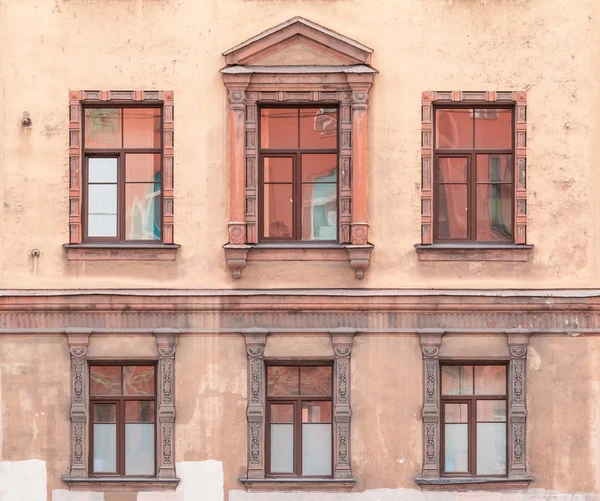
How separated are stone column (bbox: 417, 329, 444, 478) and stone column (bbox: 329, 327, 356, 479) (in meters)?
1.04

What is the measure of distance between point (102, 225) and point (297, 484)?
15.1ft

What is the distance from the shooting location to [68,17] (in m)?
17.0

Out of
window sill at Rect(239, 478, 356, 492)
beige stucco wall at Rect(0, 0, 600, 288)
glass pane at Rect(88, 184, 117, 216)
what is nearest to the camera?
window sill at Rect(239, 478, 356, 492)

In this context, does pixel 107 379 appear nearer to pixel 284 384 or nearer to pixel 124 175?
pixel 284 384

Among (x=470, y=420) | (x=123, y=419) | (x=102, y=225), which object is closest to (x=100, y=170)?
(x=102, y=225)

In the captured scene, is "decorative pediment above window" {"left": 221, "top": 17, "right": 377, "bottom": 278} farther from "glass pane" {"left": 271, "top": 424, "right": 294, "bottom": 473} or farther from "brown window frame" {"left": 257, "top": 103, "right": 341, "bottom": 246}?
"glass pane" {"left": 271, "top": 424, "right": 294, "bottom": 473}

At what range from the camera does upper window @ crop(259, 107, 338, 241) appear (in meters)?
17.2

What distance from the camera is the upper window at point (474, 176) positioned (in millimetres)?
17188

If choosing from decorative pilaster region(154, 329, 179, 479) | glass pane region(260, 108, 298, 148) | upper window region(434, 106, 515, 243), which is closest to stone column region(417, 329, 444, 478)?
upper window region(434, 106, 515, 243)

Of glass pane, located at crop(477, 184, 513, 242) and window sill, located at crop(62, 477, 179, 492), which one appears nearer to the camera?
window sill, located at crop(62, 477, 179, 492)

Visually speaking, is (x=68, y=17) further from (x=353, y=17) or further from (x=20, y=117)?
(x=353, y=17)

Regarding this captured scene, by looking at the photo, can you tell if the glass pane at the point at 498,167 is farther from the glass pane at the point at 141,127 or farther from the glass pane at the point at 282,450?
the glass pane at the point at 141,127

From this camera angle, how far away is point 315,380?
17.1 metres

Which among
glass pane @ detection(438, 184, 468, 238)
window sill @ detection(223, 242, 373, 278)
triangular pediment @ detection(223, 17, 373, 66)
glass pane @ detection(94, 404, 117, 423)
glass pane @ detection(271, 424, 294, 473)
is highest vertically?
triangular pediment @ detection(223, 17, 373, 66)
